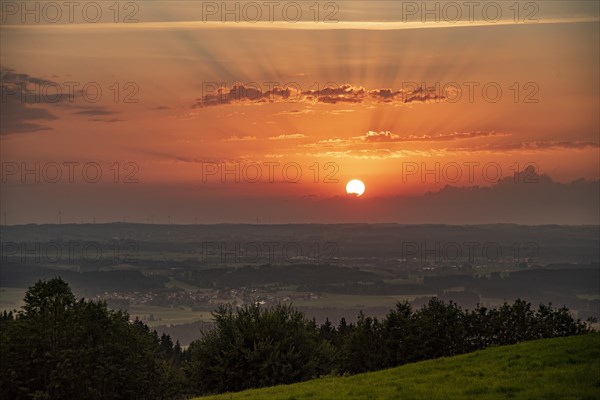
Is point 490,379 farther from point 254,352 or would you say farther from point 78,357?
point 78,357

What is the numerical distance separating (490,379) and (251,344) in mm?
28069

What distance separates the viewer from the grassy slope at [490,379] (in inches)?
1436

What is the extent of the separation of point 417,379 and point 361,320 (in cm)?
2795

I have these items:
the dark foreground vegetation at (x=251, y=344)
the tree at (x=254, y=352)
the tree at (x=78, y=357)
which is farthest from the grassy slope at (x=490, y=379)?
the tree at (x=78, y=357)

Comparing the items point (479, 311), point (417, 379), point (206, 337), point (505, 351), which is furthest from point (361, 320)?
point (417, 379)

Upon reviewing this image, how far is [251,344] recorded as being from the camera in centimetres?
6384

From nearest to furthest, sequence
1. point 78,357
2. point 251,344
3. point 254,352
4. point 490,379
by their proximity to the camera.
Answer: point 490,379
point 78,357
point 254,352
point 251,344

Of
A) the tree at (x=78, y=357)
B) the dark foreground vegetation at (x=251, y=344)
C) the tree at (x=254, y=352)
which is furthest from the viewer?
the tree at (x=254, y=352)

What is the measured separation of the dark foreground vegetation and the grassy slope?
1333 cm

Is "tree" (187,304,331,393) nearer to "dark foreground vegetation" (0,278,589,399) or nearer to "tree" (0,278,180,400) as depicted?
"dark foreground vegetation" (0,278,589,399)

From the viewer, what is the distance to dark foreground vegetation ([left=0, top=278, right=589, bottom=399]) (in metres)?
59.8

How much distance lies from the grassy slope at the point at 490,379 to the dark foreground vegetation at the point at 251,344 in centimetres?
1333

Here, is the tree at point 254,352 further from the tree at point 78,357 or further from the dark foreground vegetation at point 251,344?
the tree at point 78,357

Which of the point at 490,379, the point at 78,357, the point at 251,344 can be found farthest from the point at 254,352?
the point at 490,379
